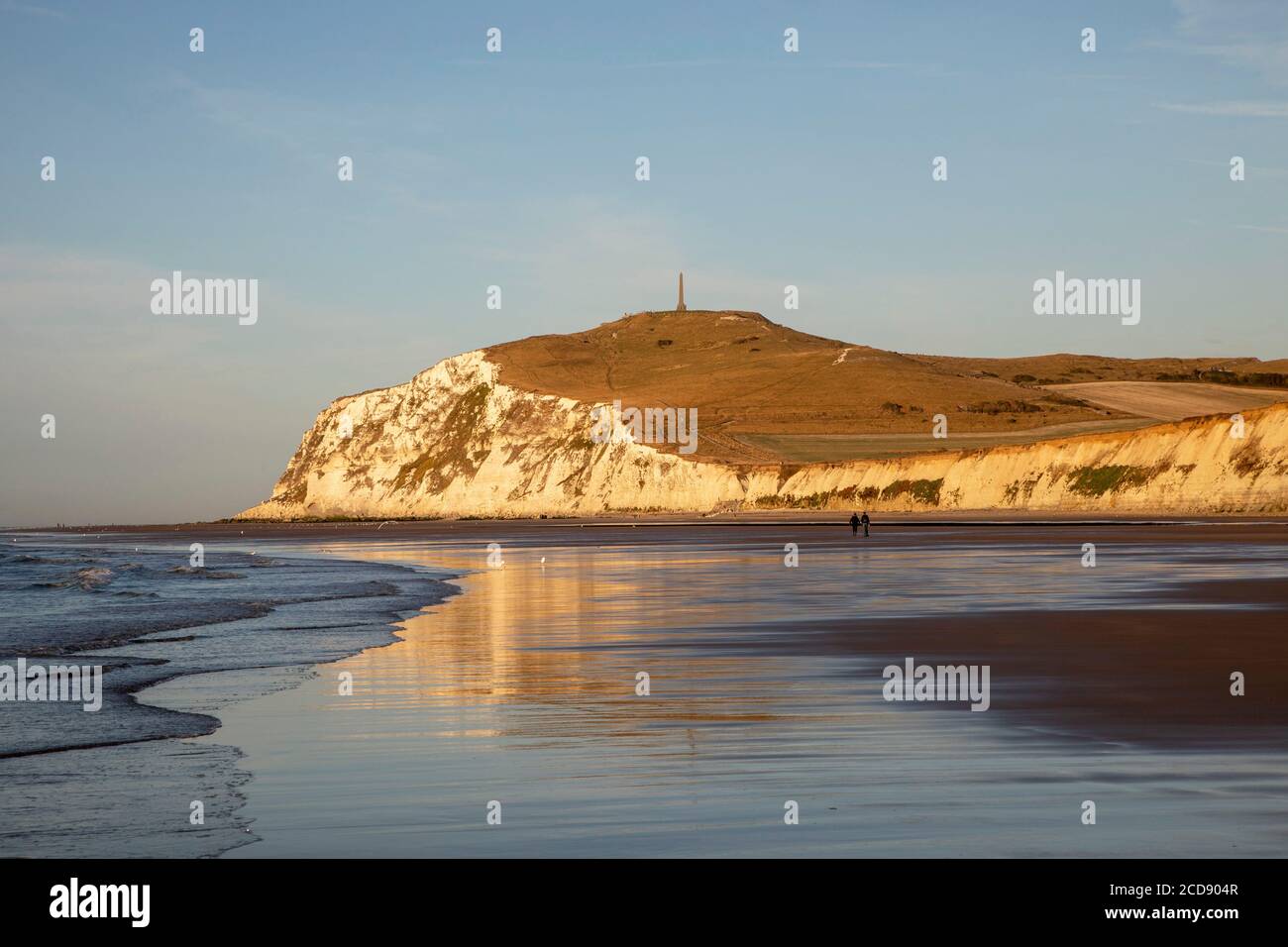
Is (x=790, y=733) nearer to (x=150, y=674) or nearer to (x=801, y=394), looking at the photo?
(x=150, y=674)

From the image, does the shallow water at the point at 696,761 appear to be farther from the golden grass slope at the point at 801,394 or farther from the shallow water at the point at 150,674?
the golden grass slope at the point at 801,394

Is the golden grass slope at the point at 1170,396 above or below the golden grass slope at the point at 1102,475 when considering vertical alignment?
above

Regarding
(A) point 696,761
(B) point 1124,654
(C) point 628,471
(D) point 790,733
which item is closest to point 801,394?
(C) point 628,471

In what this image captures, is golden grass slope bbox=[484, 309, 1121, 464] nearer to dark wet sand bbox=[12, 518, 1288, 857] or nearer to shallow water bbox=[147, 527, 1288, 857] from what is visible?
dark wet sand bbox=[12, 518, 1288, 857]

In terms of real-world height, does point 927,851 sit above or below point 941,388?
below

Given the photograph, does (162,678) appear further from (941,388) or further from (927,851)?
(941,388)

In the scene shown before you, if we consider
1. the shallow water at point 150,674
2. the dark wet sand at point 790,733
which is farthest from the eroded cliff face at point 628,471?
the dark wet sand at point 790,733
